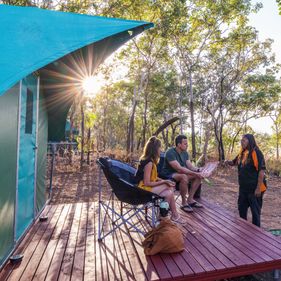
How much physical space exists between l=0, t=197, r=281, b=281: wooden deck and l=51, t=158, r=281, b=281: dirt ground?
2.08 meters

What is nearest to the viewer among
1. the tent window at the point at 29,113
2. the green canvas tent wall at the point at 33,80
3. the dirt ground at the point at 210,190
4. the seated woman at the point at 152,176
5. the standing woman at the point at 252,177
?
the green canvas tent wall at the point at 33,80

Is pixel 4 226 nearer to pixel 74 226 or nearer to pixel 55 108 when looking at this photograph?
pixel 74 226

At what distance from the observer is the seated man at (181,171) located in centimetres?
370

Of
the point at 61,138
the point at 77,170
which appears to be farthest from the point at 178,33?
the point at 61,138

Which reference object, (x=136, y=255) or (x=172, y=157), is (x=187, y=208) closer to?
(x=172, y=157)

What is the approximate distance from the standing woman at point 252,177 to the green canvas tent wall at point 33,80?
218 centimetres

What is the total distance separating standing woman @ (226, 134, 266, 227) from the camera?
3352mm

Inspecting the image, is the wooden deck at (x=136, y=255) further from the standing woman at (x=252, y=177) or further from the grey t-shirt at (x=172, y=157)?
the grey t-shirt at (x=172, y=157)

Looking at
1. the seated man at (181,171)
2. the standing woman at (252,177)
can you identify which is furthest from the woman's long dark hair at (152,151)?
the standing woman at (252,177)

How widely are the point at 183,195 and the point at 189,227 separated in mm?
743

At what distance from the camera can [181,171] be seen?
12.1ft

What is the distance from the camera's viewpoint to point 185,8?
382 inches

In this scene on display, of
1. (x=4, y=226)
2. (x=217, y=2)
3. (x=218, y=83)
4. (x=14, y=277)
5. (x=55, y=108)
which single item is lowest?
(x=14, y=277)

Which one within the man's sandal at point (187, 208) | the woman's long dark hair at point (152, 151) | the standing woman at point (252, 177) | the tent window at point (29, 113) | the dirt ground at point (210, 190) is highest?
the tent window at point (29, 113)
